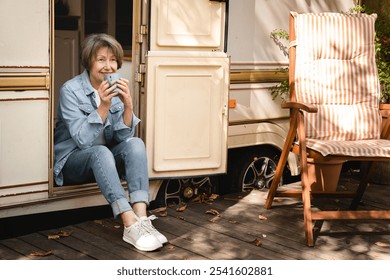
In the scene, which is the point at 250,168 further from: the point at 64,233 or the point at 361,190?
the point at 64,233

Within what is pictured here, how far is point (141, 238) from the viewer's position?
4492 millimetres

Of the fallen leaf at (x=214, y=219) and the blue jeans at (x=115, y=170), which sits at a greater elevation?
the blue jeans at (x=115, y=170)

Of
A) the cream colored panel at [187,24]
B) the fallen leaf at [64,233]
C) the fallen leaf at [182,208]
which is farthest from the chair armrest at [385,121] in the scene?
the fallen leaf at [64,233]

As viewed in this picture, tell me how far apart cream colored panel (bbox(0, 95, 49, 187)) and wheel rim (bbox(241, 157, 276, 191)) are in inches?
78.0

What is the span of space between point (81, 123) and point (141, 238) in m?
→ 0.80

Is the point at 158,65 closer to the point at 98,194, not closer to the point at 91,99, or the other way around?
the point at 91,99

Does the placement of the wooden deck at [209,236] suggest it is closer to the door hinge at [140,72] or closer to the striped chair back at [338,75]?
the striped chair back at [338,75]

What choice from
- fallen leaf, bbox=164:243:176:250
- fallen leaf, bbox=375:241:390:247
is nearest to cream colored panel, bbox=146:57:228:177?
fallen leaf, bbox=164:243:176:250

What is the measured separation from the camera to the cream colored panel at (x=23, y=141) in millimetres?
4496

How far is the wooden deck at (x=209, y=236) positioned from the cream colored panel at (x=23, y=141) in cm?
36

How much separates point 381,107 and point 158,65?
1644 mm

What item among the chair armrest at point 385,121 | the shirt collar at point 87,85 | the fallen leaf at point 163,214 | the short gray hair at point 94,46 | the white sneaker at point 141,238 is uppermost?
the short gray hair at point 94,46
